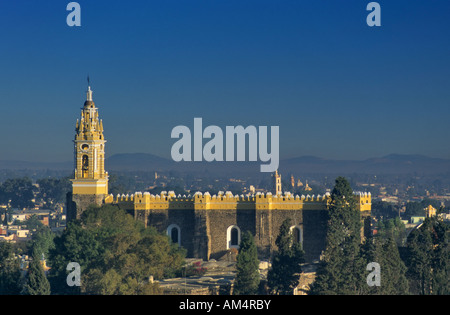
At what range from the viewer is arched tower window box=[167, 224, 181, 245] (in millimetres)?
74688

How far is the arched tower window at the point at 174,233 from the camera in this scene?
74688 millimetres

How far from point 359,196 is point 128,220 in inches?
657

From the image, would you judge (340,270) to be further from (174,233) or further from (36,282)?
(174,233)

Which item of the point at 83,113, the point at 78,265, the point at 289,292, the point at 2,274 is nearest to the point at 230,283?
the point at 289,292

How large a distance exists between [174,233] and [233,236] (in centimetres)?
440

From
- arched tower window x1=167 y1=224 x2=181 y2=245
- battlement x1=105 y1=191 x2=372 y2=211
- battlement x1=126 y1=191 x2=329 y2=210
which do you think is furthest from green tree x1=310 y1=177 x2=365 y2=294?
arched tower window x1=167 y1=224 x2=181 y2=245

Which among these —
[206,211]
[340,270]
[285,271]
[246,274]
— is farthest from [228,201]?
[340,270]

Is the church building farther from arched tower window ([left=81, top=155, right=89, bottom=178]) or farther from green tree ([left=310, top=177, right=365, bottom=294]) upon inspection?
green tree ([left=310, top=177, right=365, bottom=294])

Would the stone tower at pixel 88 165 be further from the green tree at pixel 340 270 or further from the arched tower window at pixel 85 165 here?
the green tree at pixel 340 270

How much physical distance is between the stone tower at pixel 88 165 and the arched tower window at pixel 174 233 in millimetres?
5449

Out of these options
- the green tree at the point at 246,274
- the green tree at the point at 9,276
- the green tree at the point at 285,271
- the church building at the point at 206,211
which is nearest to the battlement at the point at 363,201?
the church building at the point at 206,211

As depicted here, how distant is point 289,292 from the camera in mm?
59938
